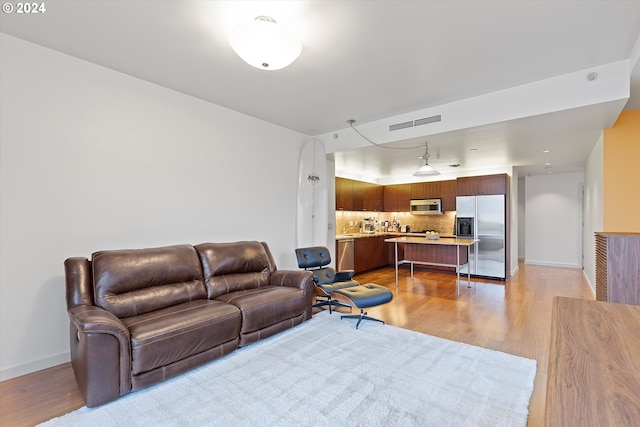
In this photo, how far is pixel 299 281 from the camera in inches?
139

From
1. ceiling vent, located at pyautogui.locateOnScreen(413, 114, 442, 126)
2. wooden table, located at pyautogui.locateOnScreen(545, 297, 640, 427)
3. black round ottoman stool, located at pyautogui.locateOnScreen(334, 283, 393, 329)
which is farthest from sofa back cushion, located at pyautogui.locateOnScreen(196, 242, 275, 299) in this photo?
wooden table, located at pyautogui.locateOnScreen(545, 297, 640, 427)

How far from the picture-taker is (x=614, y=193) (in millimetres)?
3631

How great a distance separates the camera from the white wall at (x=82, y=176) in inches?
98.7

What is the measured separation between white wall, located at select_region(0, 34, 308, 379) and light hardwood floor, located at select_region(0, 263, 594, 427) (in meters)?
0.52

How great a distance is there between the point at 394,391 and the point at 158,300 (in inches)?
84.5

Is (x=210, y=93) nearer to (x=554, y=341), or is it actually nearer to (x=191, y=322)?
(x=191, y=322)

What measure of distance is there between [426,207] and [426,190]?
1.52 ft

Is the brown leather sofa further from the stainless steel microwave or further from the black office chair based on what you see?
the stainless steel microwave

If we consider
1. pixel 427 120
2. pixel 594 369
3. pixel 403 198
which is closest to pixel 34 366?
pixel 594 369

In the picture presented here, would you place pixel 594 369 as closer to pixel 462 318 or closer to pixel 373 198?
pixel 462 318

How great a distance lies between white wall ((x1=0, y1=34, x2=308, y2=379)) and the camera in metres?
2.51

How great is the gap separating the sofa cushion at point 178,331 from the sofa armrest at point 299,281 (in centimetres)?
88

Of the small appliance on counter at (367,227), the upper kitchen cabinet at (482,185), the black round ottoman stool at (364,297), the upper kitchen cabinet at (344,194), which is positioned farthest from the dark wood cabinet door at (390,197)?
the black round ottoman stool at (364,297)

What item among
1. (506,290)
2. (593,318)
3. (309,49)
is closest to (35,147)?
(309,49)
